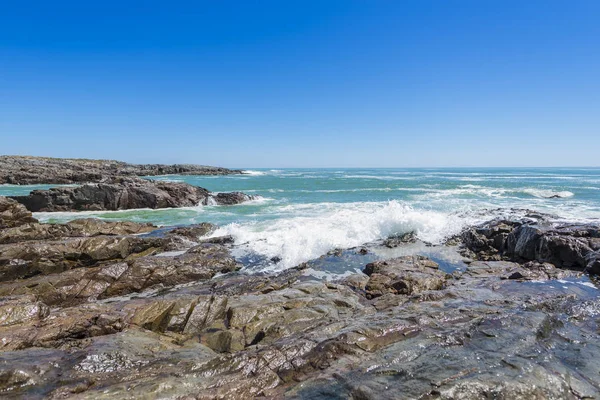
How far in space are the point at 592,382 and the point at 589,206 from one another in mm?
30920

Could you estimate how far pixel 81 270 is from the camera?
450 inches

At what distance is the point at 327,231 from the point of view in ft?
59.5

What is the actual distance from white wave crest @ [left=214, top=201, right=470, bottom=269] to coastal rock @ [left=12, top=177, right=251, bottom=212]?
12.3 meters

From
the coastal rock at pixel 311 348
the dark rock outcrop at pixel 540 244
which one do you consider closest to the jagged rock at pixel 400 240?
the dark rock outcrop at pixel 540 244

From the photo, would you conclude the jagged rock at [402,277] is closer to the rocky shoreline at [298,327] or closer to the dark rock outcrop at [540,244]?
the rocky shoreline at [298,327]

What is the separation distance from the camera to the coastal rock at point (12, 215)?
16.8 metres

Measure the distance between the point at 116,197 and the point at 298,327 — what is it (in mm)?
26573

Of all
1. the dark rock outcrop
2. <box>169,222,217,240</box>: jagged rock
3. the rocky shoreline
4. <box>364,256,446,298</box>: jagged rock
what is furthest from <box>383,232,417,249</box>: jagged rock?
<box>169,222,217,240</box>: jagged rock

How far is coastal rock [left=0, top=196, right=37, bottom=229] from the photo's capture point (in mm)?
16766

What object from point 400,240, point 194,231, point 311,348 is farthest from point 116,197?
point 311,348

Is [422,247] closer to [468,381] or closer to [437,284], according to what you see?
[437,284]

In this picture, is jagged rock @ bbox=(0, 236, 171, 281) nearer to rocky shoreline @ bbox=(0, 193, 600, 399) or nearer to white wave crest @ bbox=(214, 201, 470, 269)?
rocky shoreline @ bbox=(0, 193, 600, 399)

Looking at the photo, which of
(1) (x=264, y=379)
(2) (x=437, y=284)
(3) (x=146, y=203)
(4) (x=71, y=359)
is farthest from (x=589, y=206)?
(3) (x=146, y=203)

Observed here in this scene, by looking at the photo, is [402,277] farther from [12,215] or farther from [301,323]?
[12,215]
